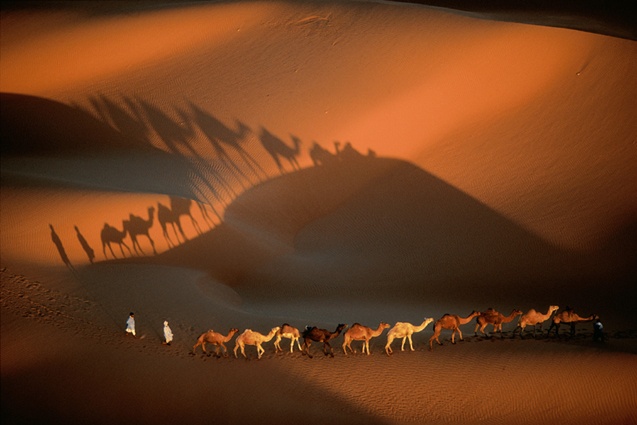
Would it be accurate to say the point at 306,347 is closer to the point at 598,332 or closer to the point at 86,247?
the point at 598,332

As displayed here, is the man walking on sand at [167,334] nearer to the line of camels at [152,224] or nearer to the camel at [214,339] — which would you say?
the camel at [214,339]

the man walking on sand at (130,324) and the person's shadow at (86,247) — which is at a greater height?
the person's shadow at (86,247)

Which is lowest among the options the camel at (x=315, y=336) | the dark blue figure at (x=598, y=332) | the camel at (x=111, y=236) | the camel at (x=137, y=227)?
the camel at (x=315, y=336)

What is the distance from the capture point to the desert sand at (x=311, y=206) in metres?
18.3

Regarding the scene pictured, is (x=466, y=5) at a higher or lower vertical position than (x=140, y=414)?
higher

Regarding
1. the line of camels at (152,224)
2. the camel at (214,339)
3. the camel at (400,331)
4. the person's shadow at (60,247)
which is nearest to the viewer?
the camel at (214,339)

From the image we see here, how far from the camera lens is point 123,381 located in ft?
59.1

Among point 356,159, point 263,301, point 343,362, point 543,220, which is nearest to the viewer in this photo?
point 343,362

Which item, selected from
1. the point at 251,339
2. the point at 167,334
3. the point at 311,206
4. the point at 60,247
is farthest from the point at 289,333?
the point at 311,206

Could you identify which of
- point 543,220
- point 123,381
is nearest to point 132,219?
point 123,381

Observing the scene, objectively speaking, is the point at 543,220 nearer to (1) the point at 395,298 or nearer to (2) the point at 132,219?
(1) the point at 395,298

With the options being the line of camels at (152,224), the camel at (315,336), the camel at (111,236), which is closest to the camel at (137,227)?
the line of camels at (152,224)

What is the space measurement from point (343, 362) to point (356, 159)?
1284 cm

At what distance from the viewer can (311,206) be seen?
28906 millimetres
